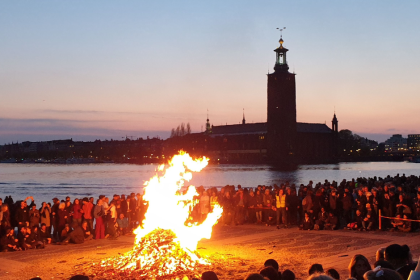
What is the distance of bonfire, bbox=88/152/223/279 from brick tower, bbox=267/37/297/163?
11089 centimetres

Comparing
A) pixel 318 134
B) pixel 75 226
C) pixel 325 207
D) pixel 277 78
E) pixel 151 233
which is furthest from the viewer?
pixel 318 134

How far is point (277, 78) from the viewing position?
121500 mm

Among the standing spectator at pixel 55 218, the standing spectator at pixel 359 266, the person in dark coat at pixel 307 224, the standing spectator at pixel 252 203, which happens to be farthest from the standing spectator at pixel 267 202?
the standing spectator at pixel 359 266

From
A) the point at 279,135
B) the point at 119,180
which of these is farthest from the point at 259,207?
the point at 279,135

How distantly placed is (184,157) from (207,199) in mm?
7663

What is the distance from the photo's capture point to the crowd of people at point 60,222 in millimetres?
15273

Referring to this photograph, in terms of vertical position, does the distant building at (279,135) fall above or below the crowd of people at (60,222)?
above

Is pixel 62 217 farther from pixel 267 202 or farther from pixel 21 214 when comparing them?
pixel 267 202

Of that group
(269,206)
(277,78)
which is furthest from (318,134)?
(269,206)

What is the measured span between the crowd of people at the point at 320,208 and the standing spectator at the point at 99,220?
4.59 meters

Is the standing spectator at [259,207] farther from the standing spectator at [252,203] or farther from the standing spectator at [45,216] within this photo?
the standing spectator at [45,216]

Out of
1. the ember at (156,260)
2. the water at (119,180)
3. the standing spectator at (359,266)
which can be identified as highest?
the standing spectator at (359,266)

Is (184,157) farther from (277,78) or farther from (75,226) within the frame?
(277,78)

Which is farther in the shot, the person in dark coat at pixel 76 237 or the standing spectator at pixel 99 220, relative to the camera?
the standing spectator at pixel 99 220
